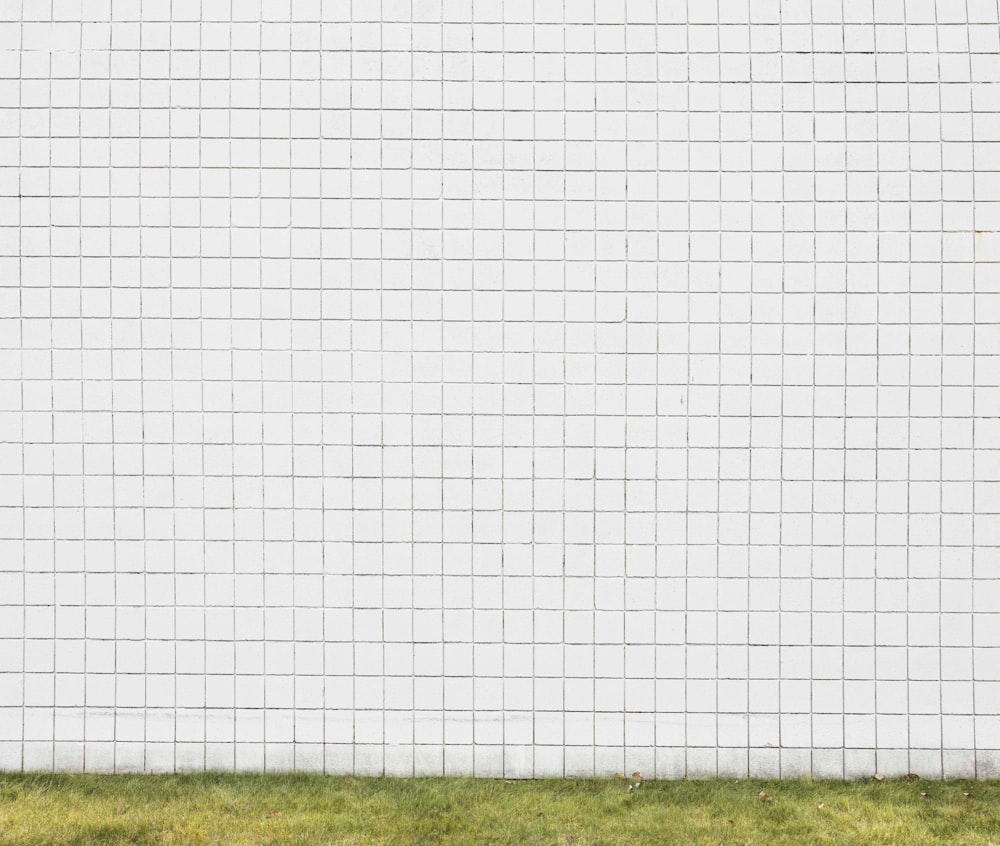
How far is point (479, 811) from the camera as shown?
3180mm

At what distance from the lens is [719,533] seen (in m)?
3.39

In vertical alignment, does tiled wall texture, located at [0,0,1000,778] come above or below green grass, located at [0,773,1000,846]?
above

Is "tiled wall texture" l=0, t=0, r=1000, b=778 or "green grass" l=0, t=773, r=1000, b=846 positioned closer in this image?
"green grass" l=0, t=773, r=1000, b=846

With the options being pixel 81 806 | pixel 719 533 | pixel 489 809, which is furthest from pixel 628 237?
pixel 81 806

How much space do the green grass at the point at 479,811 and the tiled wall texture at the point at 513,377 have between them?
0.42ft

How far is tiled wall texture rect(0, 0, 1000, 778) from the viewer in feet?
11.0

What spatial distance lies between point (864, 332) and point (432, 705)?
2.38 metres

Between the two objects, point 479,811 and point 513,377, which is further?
point 513,377

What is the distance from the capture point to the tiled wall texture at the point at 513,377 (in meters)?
3.36

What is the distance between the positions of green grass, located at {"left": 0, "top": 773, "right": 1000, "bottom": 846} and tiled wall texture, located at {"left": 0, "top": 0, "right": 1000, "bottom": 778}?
0.42ft

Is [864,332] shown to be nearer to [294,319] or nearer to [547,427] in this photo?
[547,427]

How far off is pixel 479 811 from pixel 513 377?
1723mm

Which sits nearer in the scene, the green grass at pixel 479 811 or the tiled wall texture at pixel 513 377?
the green grass at pixel 479 811

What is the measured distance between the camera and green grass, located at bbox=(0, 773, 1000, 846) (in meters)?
3.02
